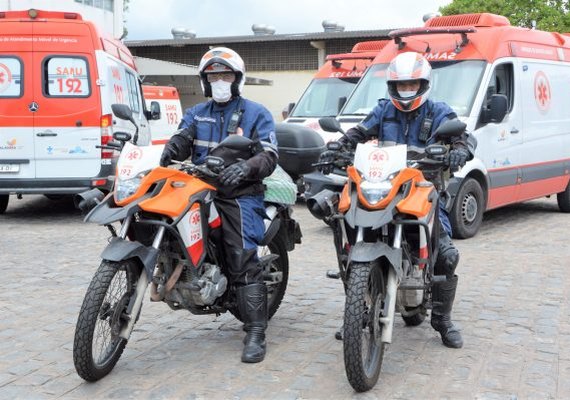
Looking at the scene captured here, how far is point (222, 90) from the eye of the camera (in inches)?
201

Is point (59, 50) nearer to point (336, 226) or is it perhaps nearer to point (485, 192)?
point (485, 192)

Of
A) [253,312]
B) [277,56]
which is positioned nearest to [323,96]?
[253,312]

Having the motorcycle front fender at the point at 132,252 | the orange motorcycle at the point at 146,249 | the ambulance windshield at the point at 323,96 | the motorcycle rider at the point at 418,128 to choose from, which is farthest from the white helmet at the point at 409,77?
the ambulance windshield at the point at 323,96

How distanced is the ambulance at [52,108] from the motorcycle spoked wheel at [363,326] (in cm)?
706

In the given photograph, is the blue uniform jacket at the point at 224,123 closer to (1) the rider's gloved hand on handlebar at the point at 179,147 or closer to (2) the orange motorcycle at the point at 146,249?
(1) the rider's gloved hand on handlebar at the point at 179,147

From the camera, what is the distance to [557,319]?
230 inches

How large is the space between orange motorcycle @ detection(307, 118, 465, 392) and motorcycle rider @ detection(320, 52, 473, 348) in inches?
7.9

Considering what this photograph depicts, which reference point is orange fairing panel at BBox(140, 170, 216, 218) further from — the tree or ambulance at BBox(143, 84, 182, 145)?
the tree

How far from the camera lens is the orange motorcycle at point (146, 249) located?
4266mm

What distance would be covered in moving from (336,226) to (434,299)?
2.70ft

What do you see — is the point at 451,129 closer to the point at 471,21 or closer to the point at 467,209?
the point at 467,209

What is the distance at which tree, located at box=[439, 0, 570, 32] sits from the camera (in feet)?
95.8

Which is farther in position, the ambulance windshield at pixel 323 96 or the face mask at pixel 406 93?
the ambulance windshield at pixel 323 96

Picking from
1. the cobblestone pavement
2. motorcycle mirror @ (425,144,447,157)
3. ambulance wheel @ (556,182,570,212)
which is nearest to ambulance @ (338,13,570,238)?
ambulance wheel @ (556,182,570,212)
